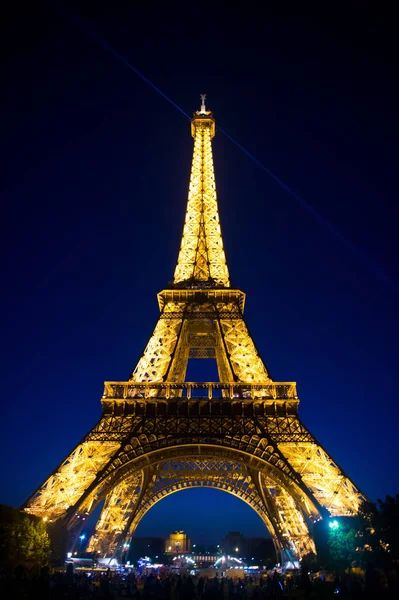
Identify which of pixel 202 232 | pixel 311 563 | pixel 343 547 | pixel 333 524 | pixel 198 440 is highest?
pixel 202 232

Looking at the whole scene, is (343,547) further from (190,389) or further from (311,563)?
(190,389)

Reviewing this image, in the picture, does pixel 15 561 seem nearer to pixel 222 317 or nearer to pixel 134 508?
pixel 134 508

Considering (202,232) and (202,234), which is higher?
(202,232)

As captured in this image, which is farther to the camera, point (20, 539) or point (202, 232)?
point (202, 232)

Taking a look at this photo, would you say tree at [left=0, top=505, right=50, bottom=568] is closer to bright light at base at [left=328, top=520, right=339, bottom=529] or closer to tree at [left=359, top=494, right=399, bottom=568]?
bright light at base at [left=328, top=520, right=339, bottom=529]

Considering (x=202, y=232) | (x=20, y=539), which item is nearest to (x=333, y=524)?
(x=20, y=539)

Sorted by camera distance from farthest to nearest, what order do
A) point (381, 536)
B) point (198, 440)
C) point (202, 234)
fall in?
point (202, 234), point (198, 440), point (381, 536)

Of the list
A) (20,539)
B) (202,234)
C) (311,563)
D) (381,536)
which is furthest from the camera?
(202,234)

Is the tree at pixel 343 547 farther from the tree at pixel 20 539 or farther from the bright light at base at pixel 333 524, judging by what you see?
the tree at pixel 20 539
